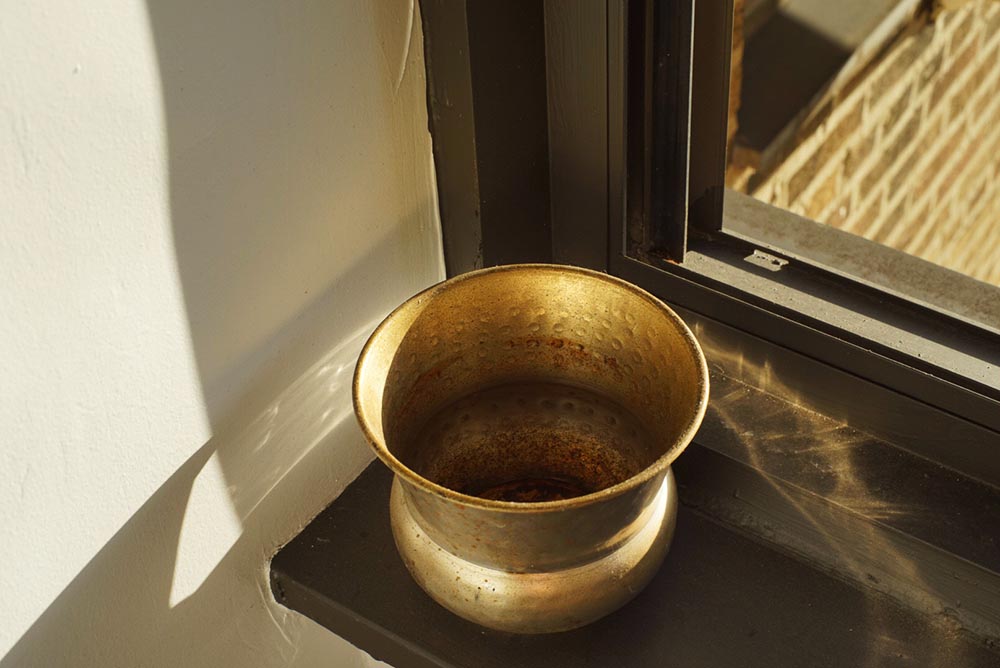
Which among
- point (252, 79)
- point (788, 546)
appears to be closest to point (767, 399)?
point (788, 546)

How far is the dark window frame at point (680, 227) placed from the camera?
783 mm

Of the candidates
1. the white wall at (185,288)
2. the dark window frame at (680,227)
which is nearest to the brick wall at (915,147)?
the dark window frame at (680,227)

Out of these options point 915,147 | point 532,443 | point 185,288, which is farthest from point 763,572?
point 915,147

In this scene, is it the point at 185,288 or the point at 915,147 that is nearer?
the point at 185,288

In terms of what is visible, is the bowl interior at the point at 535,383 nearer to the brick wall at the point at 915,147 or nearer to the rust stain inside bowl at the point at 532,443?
the rust stain inside bowl at the point at 532,443

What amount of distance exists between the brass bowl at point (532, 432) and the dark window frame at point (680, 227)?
10cm

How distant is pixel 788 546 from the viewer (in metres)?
0.83

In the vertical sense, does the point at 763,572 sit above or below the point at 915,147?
above

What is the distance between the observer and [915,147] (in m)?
1.83

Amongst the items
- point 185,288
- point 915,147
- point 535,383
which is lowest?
point 915,147

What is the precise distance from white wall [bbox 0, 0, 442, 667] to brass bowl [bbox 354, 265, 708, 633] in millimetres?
86

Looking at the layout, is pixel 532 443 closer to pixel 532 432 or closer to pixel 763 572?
pixel 532 432

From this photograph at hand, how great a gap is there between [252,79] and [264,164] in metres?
0.06

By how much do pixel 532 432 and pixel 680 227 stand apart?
0.21 meters
